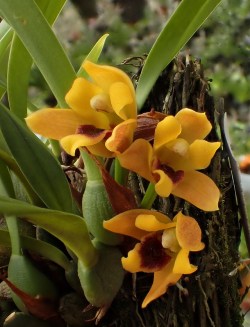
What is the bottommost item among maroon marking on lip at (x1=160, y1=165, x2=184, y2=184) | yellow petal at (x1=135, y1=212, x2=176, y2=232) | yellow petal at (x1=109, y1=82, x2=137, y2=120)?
yellow petal at (x1=135, y1=212, x2=176, y2=232)

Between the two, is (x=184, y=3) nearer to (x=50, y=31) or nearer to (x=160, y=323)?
(x=50, y=31)

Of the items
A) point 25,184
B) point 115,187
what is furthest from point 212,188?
point 25,184

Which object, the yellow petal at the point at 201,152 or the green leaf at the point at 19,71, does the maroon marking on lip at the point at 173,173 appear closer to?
the yellow petal at the point at 201,152

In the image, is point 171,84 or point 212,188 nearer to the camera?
point 212,188

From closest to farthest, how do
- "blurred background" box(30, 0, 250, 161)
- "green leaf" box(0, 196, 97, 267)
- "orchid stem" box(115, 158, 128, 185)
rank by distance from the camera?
"green leaf" box(0, 196, 97, 267), "orchid stem" box(115, 158, 128, 185), "blurred background" box(30, 0, 250, 161)

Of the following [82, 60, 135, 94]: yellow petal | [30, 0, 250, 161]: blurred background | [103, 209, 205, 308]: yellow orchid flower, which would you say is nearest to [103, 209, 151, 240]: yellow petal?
[103, 209, 205, 308]: yellow orchid flower

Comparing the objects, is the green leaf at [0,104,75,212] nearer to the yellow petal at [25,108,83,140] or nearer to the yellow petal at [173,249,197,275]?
the yellow petal at [25,108,83,140]

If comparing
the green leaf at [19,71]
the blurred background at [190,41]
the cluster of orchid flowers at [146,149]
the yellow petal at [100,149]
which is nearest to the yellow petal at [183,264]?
the cluster of orchid flowers at [146,149]

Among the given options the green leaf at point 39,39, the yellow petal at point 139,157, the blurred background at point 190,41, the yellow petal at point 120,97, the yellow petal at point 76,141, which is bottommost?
the blurred background at point 190,41
